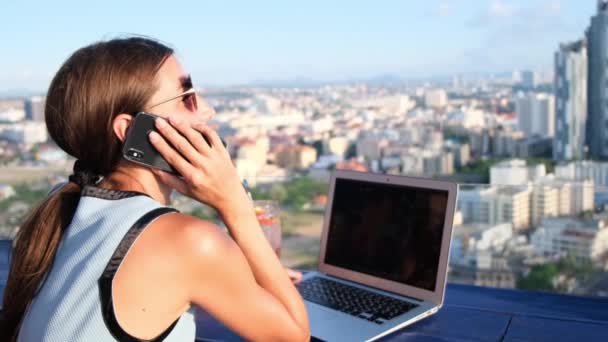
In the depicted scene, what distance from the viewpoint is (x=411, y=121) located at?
3153 cm

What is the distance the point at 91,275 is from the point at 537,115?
3247 centimetres

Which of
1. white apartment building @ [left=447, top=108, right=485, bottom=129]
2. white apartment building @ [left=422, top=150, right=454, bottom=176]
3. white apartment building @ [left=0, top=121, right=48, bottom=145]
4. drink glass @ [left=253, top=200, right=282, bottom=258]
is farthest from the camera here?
white apartment building @ [left=447, top=108, right=485, bottom=129]

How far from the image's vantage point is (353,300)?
1.26 metres

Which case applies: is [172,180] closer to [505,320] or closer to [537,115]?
[505,320]

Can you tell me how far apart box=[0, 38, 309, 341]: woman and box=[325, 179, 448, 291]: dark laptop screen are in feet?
1.48

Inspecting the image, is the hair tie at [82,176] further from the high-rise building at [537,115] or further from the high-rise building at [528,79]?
the high-rise building at [528,79]

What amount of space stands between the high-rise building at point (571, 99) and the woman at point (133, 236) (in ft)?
86.1

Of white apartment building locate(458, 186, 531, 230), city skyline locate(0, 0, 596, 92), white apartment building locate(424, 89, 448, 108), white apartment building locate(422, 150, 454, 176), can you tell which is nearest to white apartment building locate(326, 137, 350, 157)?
white apartment building locate(422, 150, 454, 176)

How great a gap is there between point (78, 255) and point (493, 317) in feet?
2.44

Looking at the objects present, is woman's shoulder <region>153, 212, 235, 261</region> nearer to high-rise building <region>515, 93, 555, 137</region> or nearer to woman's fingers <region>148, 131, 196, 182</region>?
woman's fingers <region>148, 131, 196, 182</region>

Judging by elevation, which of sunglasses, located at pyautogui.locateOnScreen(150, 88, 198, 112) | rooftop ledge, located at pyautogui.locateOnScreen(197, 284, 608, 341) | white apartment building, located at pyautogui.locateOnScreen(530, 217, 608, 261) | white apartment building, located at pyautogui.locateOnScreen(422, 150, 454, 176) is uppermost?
sunglasses, located at pyautogui.locateOnScreen(150, 88, 198, 112)

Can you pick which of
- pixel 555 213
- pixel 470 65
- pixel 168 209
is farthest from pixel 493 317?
pixel 470 65

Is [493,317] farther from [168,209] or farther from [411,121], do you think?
[411,121]

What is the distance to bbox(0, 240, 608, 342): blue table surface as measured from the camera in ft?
3.60
